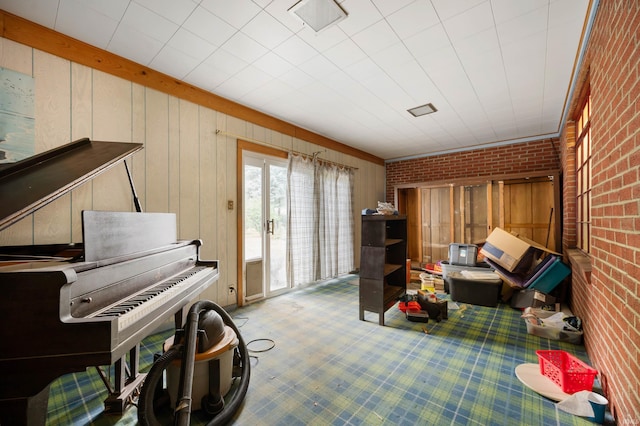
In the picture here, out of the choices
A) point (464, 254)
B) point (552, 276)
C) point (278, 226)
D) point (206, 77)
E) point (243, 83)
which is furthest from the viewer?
point (464, 254)

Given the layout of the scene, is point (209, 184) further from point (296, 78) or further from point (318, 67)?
point (318, 67)

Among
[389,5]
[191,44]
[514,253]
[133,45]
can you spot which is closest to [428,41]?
[389,5]

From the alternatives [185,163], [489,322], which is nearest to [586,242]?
[489,322]

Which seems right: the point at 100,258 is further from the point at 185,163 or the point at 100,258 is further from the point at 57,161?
the point at 185,163

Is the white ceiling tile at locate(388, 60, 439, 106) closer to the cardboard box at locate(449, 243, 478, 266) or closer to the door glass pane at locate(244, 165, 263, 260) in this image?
the door glass pane at locate(244, 165, 263, 260)

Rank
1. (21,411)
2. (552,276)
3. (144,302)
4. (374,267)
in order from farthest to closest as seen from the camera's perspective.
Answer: (552,276) < (374,267) < (144,302) < (21,411)

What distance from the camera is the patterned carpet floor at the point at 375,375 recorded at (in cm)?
155

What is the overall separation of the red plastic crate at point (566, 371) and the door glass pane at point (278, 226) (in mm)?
2910

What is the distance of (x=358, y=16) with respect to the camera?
185 cm

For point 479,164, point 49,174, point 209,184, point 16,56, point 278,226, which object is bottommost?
point 278,226

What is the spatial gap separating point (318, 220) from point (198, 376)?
3009 millimetres

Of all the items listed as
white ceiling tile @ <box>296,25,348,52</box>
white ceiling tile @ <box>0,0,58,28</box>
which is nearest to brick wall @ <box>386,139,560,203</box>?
white ceiling tile @ <box>296,25,348,52</box>

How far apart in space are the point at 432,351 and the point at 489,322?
3.54ft

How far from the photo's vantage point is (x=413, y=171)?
5922mm
